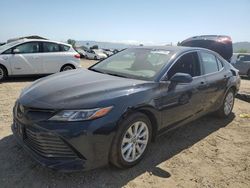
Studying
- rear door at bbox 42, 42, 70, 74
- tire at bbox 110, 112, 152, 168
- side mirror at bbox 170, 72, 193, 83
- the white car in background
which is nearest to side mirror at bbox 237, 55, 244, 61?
the white car in background

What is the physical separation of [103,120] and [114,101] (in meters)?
0.28

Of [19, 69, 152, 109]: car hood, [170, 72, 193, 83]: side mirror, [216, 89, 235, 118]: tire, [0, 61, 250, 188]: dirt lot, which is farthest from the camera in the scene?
[216, 89, 235, 118]: tire

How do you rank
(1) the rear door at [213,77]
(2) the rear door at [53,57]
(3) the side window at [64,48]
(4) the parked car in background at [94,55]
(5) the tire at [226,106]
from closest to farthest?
Result: 1. (1) the rear door at [213,77]
2. (5) the tire at [226,106]
3. (2) the rear door at [53,57]
4. (3) the side window at [64,48]
5. (4) the parked car in background at [94,55]

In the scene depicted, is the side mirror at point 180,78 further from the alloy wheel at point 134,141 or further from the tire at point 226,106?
the tire at point 226,106

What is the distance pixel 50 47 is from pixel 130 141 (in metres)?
7.24

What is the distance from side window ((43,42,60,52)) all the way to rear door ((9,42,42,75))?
25cm

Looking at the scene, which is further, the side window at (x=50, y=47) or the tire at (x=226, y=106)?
the side window at (x=50, y=47)

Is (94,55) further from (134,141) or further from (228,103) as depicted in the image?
(134,141)

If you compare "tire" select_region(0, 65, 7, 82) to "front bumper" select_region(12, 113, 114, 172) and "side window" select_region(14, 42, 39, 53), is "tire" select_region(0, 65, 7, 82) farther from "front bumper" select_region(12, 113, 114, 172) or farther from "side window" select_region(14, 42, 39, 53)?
"front bumper" select_region(12, 113, 114, 172)

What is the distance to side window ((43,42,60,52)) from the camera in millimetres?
9555

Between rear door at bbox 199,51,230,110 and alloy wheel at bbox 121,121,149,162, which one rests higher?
rear door at bbox 199,51,230,110

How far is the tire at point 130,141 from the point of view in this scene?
3.15 meters

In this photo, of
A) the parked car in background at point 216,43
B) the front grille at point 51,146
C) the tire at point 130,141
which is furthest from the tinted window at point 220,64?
the parked car in background at point 216,43

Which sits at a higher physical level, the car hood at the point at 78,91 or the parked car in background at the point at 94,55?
the car hood at the point at 78,91
